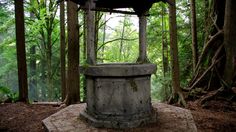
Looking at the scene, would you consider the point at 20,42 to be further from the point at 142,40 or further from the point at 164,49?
the point at 164,49

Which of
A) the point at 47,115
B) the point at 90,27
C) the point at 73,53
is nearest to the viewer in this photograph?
the point at 90,27

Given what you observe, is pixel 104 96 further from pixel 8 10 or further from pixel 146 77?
pixel 8 10

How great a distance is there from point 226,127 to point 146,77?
8.30ft

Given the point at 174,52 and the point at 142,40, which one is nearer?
the point at 142,40

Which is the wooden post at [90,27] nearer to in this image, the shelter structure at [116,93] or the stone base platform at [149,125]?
the shelter structure at [116,93]

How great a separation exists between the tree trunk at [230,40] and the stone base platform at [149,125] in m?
3.21

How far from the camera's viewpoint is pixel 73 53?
10.3 m

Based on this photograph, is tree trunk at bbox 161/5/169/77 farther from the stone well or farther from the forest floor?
the stone well

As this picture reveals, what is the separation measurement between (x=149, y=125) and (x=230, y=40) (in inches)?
210

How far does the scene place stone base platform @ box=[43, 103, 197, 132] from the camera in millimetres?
6096

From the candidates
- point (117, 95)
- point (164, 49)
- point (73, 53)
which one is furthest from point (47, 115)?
point (164, 49)

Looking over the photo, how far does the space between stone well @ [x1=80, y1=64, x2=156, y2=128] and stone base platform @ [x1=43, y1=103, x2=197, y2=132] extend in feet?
0.77

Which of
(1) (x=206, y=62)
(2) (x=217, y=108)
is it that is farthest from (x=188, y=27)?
(2) (x=217, y=108)

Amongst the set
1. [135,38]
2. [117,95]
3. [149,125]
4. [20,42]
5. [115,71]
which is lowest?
[149,125]
